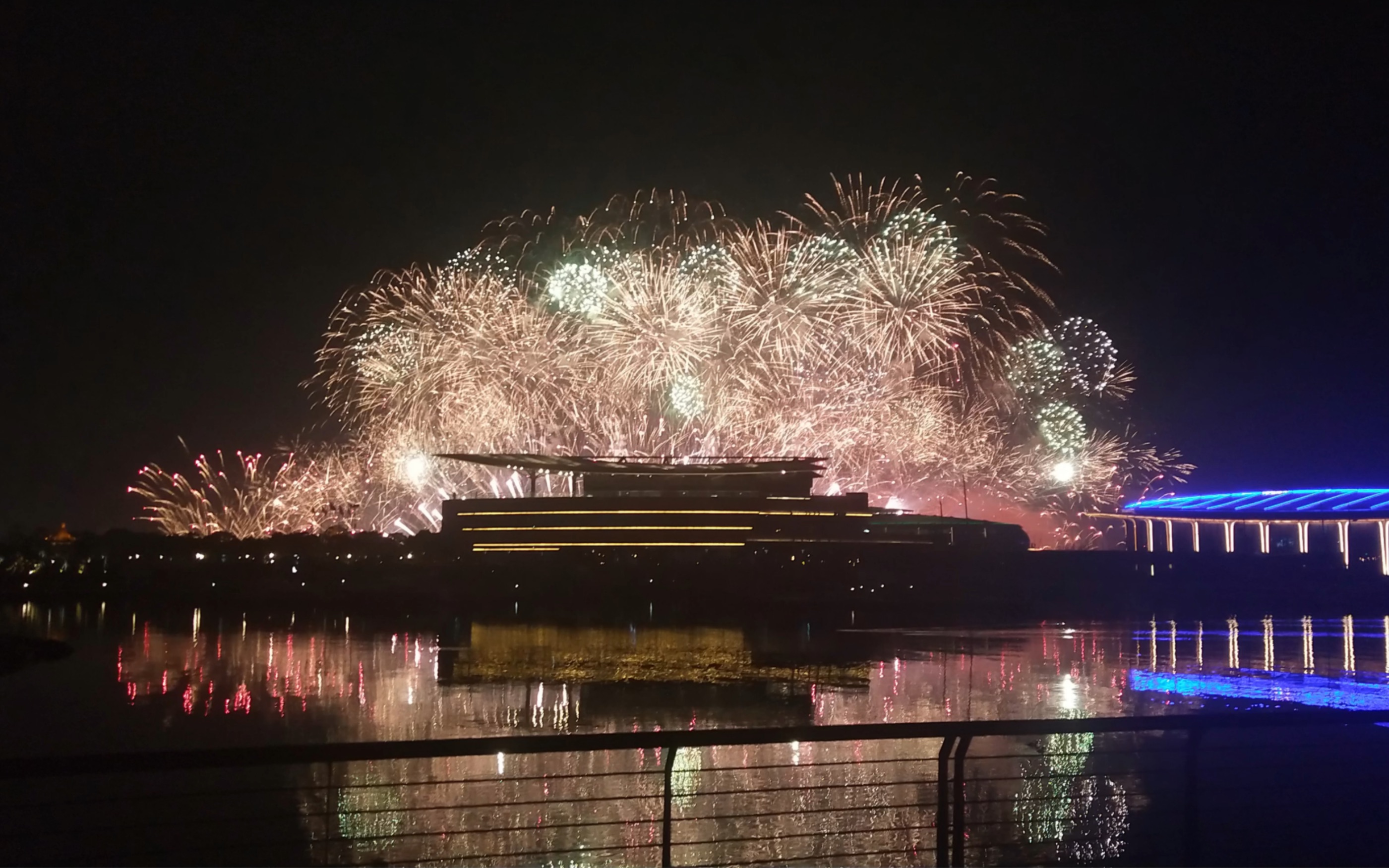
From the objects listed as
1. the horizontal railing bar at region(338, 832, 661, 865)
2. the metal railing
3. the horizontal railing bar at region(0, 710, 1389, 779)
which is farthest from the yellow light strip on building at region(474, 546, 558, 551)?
the horizontal railing bar at region(0, 710, 1389, 779)

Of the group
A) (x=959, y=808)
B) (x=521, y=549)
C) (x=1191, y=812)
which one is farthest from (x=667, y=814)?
(x=521, y=549)

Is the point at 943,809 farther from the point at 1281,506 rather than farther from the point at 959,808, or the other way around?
the point at 1281,506

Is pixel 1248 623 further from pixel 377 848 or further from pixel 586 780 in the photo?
pixel 377 848

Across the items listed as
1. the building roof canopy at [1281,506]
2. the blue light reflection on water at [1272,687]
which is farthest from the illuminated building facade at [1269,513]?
the blue light reflection on water at [1272,687]

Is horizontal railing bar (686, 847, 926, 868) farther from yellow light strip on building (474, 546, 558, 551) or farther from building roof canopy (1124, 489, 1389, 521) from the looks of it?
building roof canopy (1124, 489, 1389, 521)

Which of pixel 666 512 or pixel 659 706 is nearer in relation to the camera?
pixel 659 706
